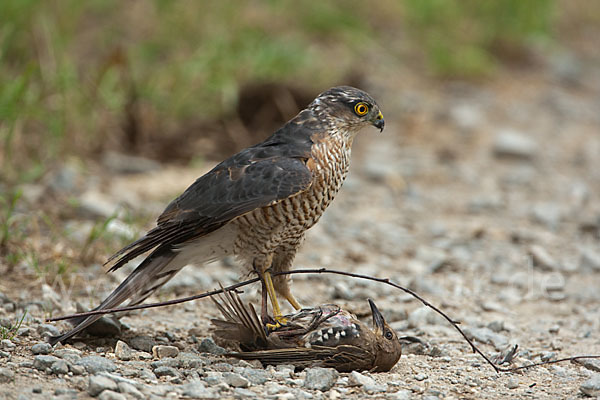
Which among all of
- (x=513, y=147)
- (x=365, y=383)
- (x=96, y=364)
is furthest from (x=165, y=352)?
(x=513, y=147)

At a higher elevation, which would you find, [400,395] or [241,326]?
[241,326]

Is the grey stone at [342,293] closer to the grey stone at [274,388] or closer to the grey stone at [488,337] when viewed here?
the grey stone at [488,337]

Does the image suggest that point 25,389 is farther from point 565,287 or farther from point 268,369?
point 565,287

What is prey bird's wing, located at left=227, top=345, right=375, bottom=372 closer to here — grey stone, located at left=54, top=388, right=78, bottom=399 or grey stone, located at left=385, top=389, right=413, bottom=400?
Answer: grey stone, located at left=385, top=389, right=413, bottom=400

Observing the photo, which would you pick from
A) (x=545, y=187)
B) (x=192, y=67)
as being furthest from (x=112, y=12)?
(x=545, y=187)

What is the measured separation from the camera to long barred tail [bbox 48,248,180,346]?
406 centimetres

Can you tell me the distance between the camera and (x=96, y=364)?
11.3 feet

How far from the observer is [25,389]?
10.3ft

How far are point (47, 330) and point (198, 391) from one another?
1.13 metres

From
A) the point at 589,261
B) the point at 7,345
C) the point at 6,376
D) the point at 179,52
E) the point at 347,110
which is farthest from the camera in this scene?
the point at 179,52

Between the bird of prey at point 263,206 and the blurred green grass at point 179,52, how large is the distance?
234 centimetres

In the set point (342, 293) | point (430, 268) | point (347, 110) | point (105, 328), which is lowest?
point (105, 328)

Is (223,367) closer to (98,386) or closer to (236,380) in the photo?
(236,380)

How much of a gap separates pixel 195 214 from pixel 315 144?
2.43 feet
